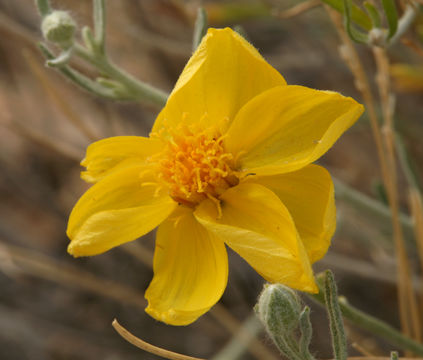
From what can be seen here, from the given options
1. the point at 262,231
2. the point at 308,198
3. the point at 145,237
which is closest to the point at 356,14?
the point at 308,198

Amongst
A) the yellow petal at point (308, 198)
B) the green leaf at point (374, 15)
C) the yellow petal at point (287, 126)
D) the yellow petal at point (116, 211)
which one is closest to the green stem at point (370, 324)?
the yellow petal at point (308, 198)

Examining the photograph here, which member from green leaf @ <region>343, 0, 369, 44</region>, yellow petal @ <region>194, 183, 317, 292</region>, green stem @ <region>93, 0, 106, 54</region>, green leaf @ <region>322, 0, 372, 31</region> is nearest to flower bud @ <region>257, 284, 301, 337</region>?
yellow petal @ <region>194, 183, 317, 292</region>

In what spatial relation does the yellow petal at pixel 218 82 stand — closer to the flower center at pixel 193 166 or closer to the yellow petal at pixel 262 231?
the flower center at pixel 193 166

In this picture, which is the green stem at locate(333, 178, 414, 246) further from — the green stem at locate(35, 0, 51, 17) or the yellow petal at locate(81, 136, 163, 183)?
the green stem at locate(35, 0, 51, 17)

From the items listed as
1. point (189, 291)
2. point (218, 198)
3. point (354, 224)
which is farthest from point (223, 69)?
point (354, 224)

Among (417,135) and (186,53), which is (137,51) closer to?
(186,53)

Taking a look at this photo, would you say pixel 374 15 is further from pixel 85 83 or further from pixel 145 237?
pixel 145 237

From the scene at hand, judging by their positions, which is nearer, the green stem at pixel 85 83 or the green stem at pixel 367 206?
the green stem at pixel 85 83
